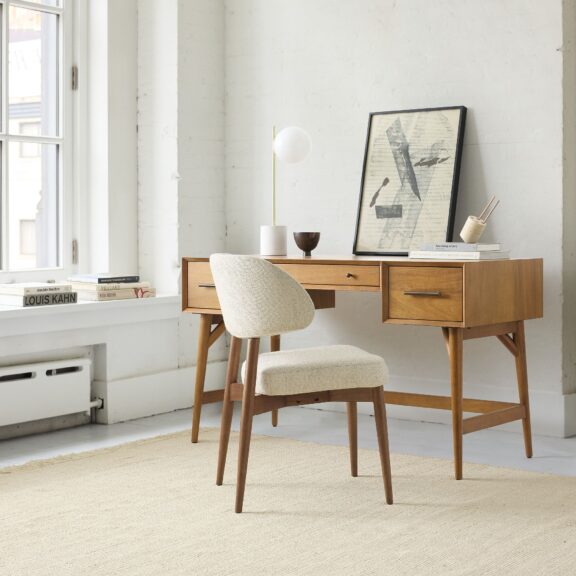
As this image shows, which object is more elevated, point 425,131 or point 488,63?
point 488,63

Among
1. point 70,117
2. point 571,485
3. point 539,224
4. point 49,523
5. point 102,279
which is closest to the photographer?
point 49,523

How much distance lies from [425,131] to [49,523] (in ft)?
7.47

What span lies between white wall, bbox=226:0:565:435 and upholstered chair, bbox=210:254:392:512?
4.17 ft

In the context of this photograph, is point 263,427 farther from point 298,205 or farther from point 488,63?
point 488,63

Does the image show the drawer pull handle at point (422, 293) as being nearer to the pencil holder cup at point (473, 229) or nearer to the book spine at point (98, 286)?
the pencil holder cup at point (473, 229)

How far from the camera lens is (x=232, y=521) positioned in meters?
2.81

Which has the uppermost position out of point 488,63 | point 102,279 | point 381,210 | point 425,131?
point 488,63

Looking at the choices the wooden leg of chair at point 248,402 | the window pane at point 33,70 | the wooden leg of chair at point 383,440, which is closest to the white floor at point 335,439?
the wooden leg of chair at point 383,440

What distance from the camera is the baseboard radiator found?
391 centimetres

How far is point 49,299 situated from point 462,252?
1.63m

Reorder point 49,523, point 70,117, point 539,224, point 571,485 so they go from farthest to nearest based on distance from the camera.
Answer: point 70,117, point 539,224, point 571,485, point 49,523

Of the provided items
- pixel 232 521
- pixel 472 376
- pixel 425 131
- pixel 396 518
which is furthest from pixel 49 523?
pixel 425 131

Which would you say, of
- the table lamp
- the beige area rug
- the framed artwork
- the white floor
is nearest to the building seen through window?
the white floor

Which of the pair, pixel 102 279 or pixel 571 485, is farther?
pixel 102 279
